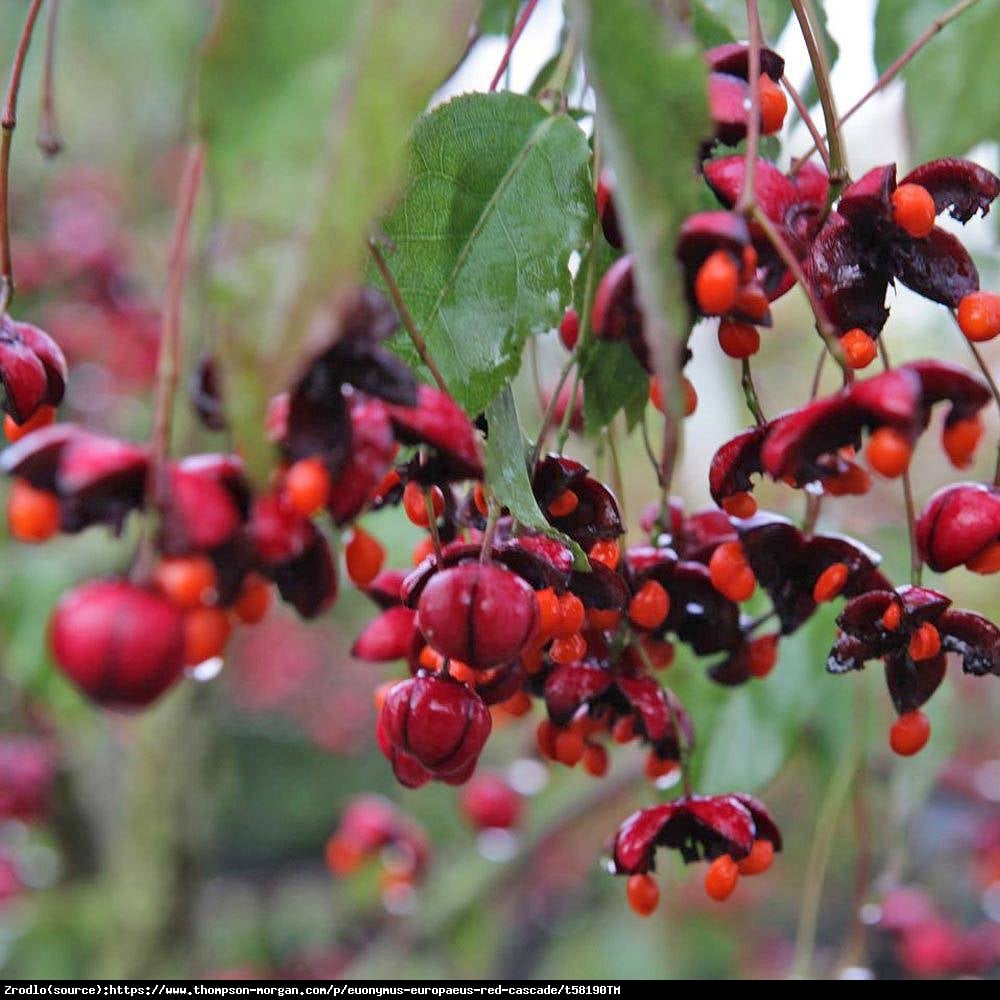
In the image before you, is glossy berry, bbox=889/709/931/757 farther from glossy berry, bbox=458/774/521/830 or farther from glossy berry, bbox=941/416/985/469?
glossy berry, bbox=458/774/521/830

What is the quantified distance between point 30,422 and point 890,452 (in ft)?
1.32

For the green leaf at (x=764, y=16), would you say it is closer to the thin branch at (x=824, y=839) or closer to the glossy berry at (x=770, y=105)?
the glossy berry at (x=770, y=105)

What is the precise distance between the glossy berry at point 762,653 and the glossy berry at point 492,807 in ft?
3.88

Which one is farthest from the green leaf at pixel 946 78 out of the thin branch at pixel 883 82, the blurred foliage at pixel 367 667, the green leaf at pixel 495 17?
the green leaf at pixel 495 17

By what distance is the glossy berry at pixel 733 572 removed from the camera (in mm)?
601

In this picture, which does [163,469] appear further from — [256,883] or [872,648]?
[256,883]

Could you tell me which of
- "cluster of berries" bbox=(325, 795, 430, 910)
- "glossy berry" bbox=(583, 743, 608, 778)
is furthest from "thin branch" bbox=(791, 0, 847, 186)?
"cluster of berries" bbox=(325, 795, 430, 910)

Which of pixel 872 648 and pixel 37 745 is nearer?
pixel 872 648

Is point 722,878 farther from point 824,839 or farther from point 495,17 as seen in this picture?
point 495,17

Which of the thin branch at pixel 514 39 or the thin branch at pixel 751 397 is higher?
the thin branch at pixel 514 39

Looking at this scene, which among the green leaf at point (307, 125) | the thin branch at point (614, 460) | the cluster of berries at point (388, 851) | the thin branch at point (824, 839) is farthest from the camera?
the cluster of berries at point (388, 851)

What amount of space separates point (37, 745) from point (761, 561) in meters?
1.98

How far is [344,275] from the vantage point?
0.33 m

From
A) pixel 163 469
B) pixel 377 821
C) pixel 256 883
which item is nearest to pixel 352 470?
pixel 163 469
